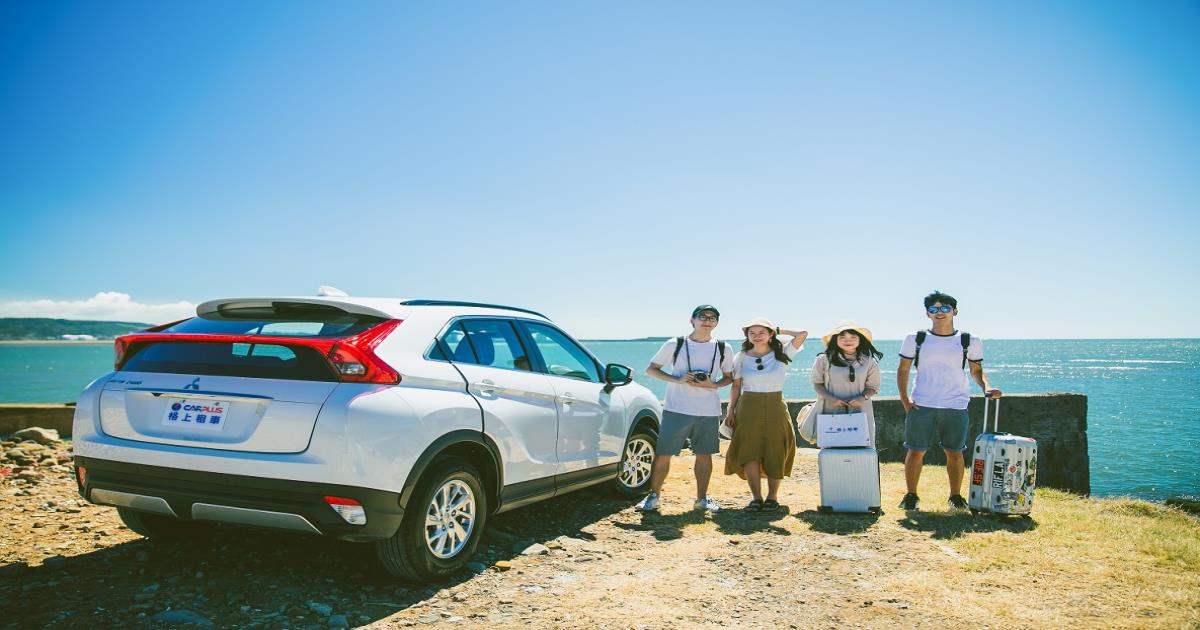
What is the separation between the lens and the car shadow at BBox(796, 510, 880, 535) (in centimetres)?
531

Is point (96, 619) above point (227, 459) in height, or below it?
below

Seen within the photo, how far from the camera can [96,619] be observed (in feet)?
10.6

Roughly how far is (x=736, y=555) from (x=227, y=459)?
3.13 metres

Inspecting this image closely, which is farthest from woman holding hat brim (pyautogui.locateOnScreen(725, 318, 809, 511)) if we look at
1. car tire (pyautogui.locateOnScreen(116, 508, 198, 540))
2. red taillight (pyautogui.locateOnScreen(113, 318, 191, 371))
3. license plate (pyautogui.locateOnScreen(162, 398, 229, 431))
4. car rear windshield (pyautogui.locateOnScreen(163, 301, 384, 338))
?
red taillight (pyautogui.locateOnScreen(113, 318, 191, 371))

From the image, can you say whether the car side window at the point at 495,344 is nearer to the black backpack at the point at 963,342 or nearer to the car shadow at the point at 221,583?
the car shadow at the point at 221,583

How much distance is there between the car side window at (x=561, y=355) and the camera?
16.5ft

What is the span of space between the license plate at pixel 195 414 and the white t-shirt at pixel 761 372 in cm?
401

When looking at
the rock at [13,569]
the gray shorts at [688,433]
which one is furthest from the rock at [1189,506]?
the rock at [13,569]

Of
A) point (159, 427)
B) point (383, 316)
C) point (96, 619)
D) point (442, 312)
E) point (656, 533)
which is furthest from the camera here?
point (656, 533)

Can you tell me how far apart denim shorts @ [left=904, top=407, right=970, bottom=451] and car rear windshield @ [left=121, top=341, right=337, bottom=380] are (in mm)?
4916

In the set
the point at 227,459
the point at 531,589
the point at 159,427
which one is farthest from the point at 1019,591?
the point at 159,427

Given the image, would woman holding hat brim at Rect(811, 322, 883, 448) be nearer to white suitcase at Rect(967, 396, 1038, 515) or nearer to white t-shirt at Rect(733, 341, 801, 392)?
white t-shirt at Rect(733, 341, 801, 392)

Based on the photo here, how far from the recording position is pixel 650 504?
5.90m

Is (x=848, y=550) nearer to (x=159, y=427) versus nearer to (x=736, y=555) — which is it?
(x=736, y=555)
